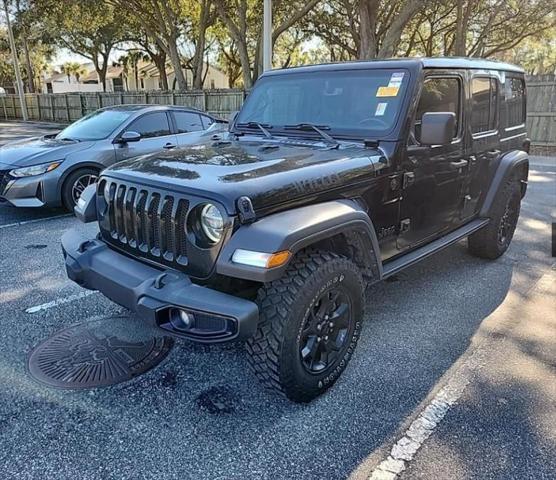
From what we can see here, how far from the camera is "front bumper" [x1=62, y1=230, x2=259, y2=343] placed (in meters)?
2.19

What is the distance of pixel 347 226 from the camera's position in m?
2.64

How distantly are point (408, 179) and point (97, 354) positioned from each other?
2459 millimetres

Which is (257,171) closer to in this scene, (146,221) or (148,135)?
(146,221)

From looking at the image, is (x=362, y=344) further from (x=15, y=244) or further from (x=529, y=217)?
(x=529, y=217)

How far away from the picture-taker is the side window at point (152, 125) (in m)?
7.02

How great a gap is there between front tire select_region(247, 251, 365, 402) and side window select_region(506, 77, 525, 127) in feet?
10.1

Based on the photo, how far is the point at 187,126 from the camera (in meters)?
7.60

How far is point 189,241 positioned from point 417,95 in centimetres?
195

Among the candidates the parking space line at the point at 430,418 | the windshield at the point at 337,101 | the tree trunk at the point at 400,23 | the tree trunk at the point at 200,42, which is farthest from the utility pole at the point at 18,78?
the parking space line at the point at 430,418

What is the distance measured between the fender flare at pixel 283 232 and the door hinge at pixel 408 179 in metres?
0.78

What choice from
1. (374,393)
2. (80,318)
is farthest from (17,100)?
(374,393)

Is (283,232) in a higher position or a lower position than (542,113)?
lower

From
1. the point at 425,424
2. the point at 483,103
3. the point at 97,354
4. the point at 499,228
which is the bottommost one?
the point at 425,424

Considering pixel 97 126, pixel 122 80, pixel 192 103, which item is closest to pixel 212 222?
pixel 97 126
